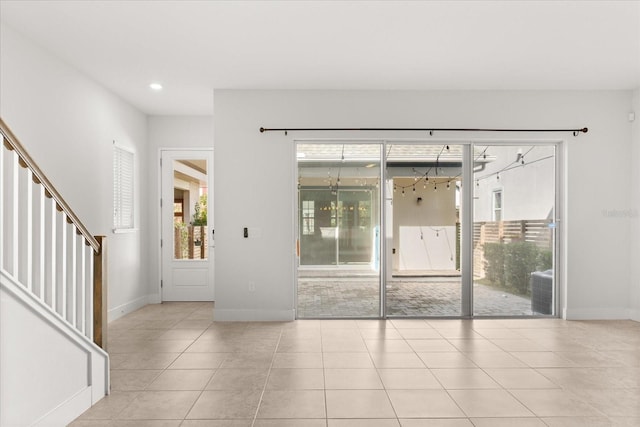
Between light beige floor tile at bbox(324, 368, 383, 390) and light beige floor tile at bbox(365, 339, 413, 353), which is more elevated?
light beige floor tile at bbox(324, 368, 383, 390)

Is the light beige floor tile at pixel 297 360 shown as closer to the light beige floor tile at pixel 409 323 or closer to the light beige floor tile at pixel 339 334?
the light beige floor tile at pixel 339 334

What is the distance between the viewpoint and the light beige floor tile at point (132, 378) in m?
3.08

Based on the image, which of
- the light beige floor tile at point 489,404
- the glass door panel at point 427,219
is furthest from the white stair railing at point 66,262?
the glass door panel at point 427,219

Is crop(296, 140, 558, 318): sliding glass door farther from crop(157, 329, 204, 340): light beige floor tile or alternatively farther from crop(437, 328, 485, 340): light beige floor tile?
crop(157, 329, 204, 340): light beige floor tile

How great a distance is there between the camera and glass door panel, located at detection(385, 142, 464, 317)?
531 cm

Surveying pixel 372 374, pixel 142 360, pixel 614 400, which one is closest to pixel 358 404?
pixel 372 374

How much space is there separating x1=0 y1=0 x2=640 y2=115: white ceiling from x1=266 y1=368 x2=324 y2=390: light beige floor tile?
283cm

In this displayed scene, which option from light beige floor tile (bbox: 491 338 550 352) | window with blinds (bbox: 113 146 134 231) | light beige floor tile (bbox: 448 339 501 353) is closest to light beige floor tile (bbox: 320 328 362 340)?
light beige floor tile (bbox: 448 339 501 353)

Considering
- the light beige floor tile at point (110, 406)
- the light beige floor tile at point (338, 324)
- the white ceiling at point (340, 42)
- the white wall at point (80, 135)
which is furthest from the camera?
the light beige floor tile at point (338, 324)

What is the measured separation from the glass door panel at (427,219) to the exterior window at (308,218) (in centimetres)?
94

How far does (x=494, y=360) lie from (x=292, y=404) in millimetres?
1905

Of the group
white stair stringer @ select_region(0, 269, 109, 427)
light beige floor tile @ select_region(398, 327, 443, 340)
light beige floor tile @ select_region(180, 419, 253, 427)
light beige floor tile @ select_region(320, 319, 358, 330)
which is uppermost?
white stair stringer @ select_region(0, 269, 109, 427)

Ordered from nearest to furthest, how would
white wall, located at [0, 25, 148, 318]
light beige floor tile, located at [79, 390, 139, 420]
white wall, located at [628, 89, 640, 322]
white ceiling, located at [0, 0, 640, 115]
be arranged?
1. light beige floor tile, located at [79, 390, 139, 420]
2. white ceiling, located at [0, 0, 640, 115]
3. white wall, located at [0, 25, 148, 318]
4. white wall, located at [628, 89, 640, 322]

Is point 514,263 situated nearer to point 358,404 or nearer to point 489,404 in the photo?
point 489,404
